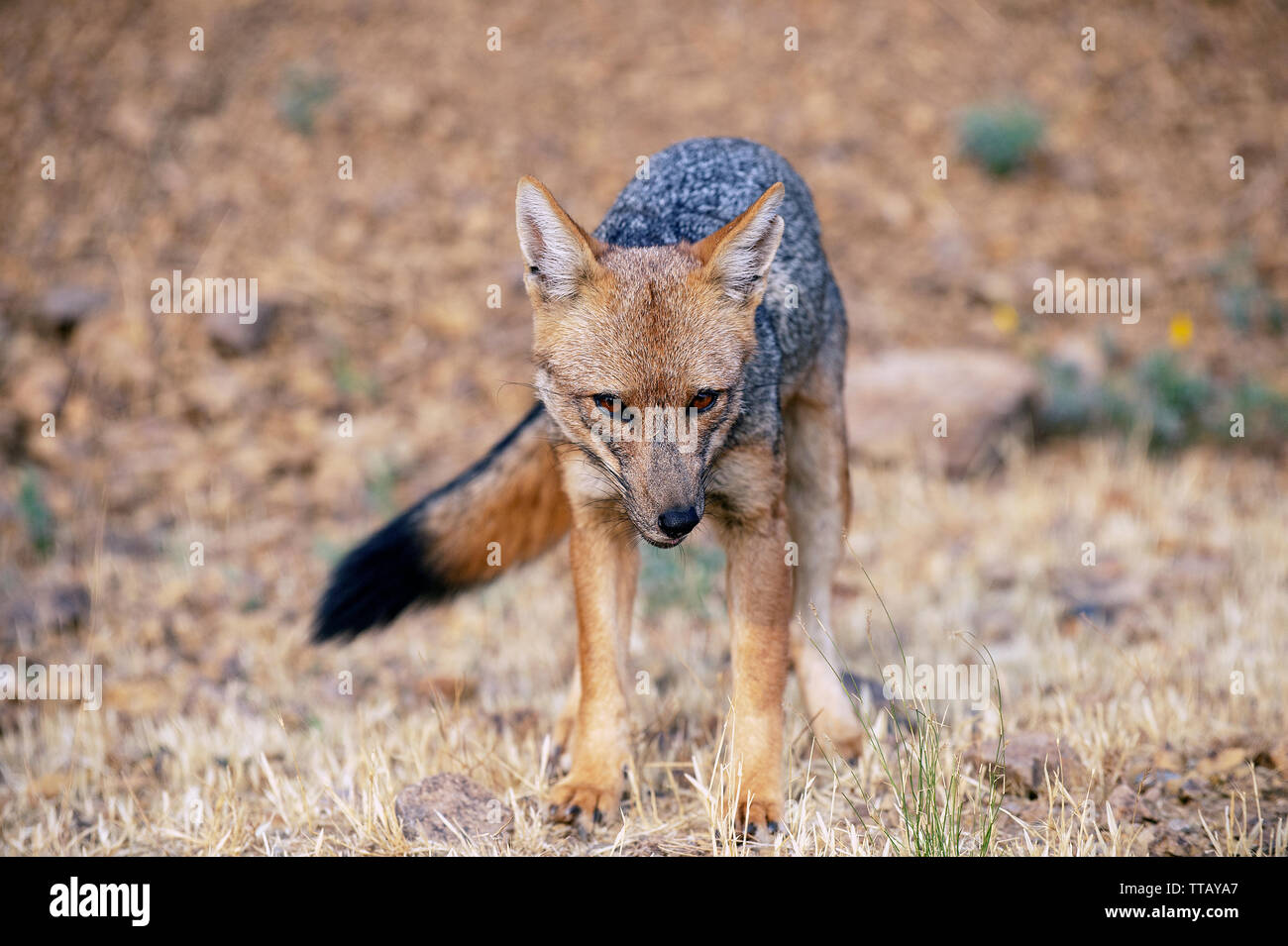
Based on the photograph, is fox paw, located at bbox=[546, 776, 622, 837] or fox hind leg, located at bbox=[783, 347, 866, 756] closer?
fox paw, located at bbox=[546, 776, 622, 837]

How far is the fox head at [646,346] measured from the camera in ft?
11.5

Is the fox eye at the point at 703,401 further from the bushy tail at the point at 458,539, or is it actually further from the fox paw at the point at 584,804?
the fox paw at the point at 584,804

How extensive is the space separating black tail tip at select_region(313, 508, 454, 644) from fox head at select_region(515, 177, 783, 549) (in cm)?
108

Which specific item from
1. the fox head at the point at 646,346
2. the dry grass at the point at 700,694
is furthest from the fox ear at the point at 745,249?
the dry grass at the point at 700,694

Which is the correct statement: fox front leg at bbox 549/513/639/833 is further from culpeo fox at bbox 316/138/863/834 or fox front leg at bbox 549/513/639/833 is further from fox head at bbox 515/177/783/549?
fox head at bbox 515/177/783/549

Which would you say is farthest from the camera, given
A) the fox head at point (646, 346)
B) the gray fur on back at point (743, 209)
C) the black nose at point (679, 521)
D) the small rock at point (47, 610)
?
the small rock at point (47, 610)

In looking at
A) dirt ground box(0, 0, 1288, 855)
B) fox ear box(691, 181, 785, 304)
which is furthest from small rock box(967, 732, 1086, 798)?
fox ear box(691, 181, 785, 304)

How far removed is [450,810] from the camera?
371 centimetres

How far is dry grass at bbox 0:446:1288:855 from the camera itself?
379cm

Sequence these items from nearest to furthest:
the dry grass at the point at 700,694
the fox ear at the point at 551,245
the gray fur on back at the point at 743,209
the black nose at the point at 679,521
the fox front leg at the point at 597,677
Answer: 1. the black nose at the point at 679,521
2. the fox ear at the point at 551,245
3. the dry grass at the point at 700,694
4. the fox front leg at the point at 597,677
5. the gray fur on back at the point at 743,209

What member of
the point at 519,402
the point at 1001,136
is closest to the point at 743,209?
the point at 519,402

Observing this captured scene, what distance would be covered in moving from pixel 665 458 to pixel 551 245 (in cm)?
82

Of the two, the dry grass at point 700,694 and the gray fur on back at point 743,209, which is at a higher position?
the gray fur on back at point 743,209

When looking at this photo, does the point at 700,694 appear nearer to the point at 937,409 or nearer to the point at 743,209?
the point at 743,209
